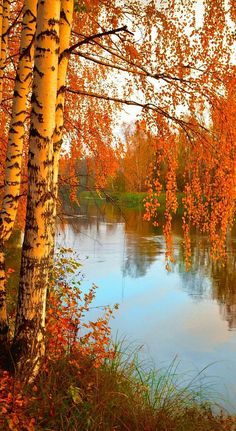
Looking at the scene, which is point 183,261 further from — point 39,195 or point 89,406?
point 39,195

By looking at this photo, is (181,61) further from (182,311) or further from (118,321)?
Answer: (182,311)

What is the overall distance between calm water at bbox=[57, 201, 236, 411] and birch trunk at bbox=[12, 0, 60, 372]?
Result: 1836 millimetres

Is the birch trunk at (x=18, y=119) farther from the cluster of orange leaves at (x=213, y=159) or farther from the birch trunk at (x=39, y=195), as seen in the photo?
the cluster of orange leaves at (x=213, y=159)

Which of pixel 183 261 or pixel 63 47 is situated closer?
pixel 63 47

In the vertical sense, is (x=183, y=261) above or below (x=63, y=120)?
below

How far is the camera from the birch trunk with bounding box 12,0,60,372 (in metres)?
3.60

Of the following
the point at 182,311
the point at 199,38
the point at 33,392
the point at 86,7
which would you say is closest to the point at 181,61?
the point at 199,38

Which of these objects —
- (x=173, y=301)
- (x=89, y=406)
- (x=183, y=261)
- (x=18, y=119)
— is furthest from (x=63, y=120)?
(x=183, y=261)

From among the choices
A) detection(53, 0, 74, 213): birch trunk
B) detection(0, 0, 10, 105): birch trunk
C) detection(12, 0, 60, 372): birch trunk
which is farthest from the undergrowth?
detection(0, 0, 10, 105): birch trunk

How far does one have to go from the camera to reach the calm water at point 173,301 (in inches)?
337

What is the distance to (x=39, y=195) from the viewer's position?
3.72 metres

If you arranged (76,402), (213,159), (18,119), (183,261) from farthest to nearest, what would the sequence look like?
(183,261) < (213,159) < (18,119) < (76,402)

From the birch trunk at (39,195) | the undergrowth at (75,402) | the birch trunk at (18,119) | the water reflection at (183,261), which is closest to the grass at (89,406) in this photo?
the undergrowth at (75,402)

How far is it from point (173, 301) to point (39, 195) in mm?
9410
